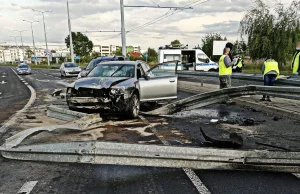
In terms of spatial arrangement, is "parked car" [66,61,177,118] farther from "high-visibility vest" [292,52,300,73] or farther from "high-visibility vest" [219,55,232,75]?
"high-visibility vest" [292,52,300,73]

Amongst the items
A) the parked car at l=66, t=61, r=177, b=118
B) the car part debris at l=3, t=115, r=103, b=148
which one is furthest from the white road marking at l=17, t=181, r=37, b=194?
the parked car at l=66, t=61, r=177, b=118

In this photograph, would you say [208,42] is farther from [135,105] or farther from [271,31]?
[135,105]

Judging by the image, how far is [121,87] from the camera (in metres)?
7.74

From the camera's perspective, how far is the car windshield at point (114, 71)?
8898 mm

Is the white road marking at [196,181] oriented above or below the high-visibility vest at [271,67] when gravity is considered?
below

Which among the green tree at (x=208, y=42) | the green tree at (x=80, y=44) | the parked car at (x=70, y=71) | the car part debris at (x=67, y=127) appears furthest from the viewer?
the green tree at (x=80, y=44)

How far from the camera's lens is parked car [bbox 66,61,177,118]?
765 centimetres

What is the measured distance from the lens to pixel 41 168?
438cm

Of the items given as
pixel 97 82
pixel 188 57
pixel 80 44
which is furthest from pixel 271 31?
pixel 80 44

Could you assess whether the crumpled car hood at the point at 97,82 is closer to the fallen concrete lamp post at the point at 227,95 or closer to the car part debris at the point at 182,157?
the fallen concrete lamp post at the point at 227,95

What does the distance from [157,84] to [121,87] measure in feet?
6.02

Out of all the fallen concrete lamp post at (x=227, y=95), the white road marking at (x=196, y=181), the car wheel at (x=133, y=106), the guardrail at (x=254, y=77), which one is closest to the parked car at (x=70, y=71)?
the guardrail at (x=254, y=77)

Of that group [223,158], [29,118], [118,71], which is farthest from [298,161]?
[29,118]

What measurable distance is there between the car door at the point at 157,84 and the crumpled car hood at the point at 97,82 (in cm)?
89
